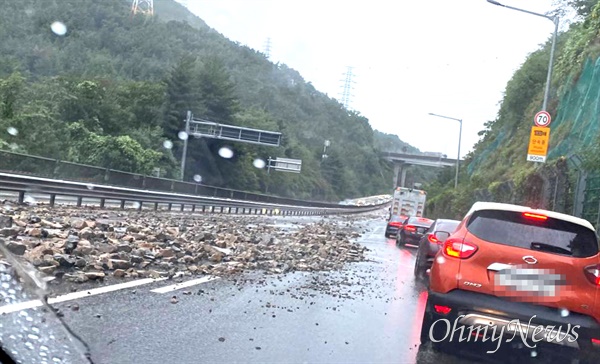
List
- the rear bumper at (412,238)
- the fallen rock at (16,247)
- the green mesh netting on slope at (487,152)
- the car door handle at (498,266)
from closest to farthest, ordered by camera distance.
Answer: the car door handle at (498,266)
the fallen rock at (16,247)
the rear bumper at (412,238)
the green mesh netting on slope at (487,152)

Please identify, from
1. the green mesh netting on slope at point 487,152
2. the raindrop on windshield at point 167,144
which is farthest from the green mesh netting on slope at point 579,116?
the raindrop on windshield at point 167,144

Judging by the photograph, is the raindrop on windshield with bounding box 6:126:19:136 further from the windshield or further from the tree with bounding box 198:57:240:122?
the tree with bounding box 198:57:240:122

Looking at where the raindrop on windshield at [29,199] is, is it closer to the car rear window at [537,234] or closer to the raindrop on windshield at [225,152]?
the car rear window at [537,234]

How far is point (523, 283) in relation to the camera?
7.03 meters

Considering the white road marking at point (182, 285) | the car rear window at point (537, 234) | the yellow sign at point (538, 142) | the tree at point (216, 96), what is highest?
the tree at point (216, 96)

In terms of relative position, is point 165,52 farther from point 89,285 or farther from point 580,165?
point 89,285

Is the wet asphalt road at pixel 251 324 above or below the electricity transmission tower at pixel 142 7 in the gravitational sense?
below

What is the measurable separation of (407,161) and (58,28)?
54232mm

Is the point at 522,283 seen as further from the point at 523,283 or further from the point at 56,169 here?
the point at 56,169

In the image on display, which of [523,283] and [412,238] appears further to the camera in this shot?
[412,238]

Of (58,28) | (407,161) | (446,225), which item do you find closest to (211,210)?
(446,225)

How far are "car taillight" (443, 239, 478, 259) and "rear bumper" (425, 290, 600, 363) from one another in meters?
0.36

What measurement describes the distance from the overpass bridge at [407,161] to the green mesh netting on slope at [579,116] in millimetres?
70562

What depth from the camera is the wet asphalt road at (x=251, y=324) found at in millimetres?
6750
